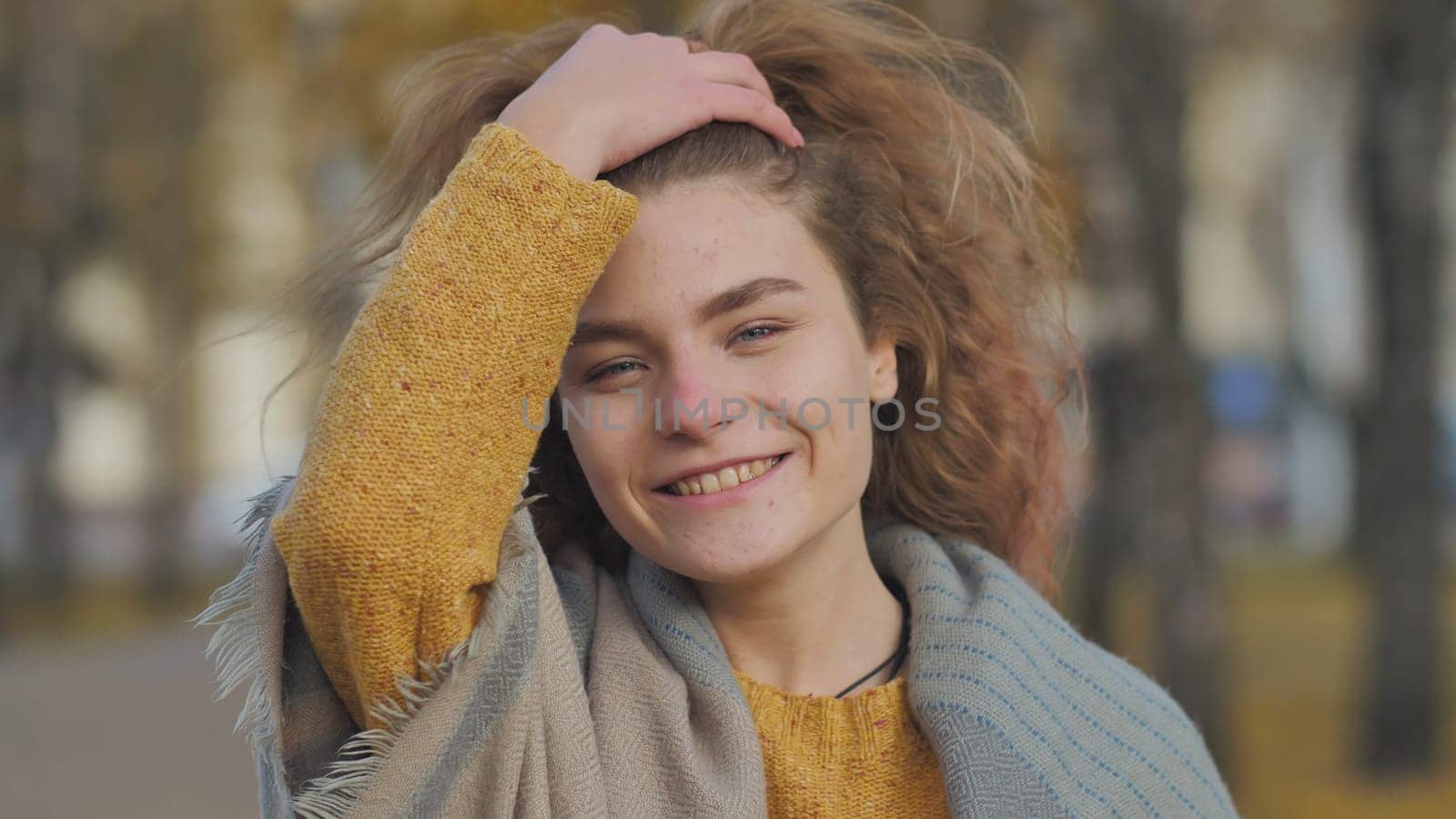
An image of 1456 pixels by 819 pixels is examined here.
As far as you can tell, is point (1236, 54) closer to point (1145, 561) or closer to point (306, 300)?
point (1145, 561)

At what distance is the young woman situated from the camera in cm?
217

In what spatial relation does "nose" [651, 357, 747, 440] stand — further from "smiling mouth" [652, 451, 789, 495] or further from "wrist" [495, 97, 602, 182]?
"wrist" [495, 97, 602, 182]

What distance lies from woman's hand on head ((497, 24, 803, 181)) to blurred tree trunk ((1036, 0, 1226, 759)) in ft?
17.3

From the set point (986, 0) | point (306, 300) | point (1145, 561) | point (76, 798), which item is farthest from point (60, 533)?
point (306, 300)

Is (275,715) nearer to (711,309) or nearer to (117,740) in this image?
(711,309)

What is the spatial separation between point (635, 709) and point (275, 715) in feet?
1.71

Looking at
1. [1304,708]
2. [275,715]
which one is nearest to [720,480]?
[275,715]

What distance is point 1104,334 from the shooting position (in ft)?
29.8

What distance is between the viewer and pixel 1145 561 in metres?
7.79

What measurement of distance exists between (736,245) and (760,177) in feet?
0.48

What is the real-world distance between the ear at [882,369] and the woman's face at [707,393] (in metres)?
0.23

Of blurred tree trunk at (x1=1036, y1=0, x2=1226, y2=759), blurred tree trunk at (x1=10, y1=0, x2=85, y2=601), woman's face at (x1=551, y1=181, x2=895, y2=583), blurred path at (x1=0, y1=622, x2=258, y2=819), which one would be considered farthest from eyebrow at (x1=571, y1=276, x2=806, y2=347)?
blurred tree trunk at (x1=10, y1=0, x2=85, y2=601)

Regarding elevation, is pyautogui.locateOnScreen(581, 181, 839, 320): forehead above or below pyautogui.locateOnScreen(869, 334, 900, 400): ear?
above

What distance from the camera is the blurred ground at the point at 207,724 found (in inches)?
316
